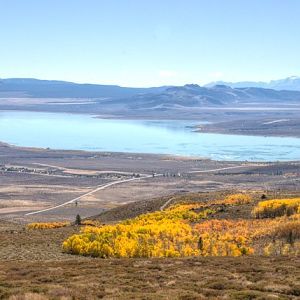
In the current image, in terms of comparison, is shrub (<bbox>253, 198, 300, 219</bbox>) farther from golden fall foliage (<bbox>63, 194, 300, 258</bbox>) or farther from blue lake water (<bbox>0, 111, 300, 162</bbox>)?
blue lake water (<bbox>0, 111, 300, 162</bbox>)

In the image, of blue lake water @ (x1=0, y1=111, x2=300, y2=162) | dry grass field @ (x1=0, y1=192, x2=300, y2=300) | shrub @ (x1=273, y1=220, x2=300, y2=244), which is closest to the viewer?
dry grass field @ (x1=0, y1=192, x2=300, y2=300)

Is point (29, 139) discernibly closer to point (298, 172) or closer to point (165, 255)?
point (298, 172)

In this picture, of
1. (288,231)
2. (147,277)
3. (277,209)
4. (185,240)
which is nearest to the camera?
(147,277)

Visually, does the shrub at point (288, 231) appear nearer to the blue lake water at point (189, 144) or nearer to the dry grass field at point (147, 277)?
the dry grass field at point (147, 277)

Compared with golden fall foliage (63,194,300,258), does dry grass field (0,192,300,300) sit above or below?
above

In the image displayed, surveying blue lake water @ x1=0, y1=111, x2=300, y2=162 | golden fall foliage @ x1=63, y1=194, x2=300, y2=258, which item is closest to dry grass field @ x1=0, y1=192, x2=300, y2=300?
golden fall foliage @ x1=63, y1=194, x2=300, y2=258

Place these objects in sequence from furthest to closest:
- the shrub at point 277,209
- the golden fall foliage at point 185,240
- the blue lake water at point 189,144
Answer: the blue lake water at point 189,144
the shrub at point 277,209
the golden fall foliage at point 185,240

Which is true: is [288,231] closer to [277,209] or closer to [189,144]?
[277,209]

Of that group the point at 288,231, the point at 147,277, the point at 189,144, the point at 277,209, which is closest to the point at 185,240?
the point at 288,231

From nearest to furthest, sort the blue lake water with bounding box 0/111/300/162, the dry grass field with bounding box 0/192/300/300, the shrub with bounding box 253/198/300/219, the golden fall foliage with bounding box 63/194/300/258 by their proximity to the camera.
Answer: the dry grass field with bounding box 0/192/300/300 < the golden fall foliage with bounding box 63/194/300/258 < the shrub with bounding box 253/198/300/219 < the blue lake water with bounding box 0/111/300/162

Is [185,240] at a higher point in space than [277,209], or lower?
lower

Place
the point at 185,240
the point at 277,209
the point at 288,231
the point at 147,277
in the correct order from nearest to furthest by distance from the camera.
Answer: the point at 147,277, the point at 185,240, the point at 288,231, the point at 277,209

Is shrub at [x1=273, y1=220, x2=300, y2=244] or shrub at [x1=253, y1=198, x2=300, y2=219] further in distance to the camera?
shrub at [x1=253, y1=198, x2=300, y2=219]

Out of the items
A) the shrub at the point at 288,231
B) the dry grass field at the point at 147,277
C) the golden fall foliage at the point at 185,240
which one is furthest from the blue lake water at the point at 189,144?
the dry grass field at the point at 147,277
